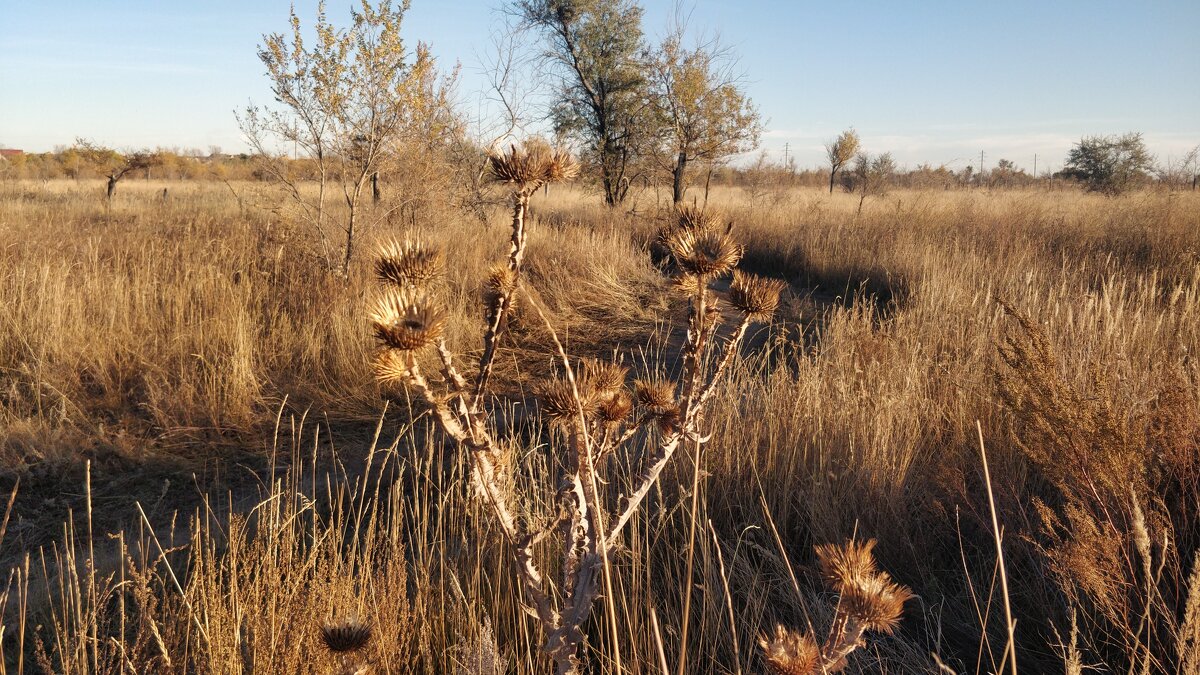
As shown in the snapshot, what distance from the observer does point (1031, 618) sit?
2.47 meters

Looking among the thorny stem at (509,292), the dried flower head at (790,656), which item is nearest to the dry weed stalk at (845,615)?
the dried flower head at (790,656)

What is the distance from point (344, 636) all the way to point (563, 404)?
50cm

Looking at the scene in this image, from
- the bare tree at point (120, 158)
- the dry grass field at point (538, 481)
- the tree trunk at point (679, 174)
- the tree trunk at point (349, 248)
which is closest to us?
the dry grass field at point (538, 481)

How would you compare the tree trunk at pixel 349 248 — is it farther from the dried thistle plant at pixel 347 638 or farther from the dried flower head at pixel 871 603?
the dried flower head at pixel 871 603

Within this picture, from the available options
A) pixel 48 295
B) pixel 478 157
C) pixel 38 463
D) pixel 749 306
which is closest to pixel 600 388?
pixel 749 306

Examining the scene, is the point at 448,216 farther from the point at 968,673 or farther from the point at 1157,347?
the point at 968,673

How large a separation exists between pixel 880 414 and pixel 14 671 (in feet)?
11.3

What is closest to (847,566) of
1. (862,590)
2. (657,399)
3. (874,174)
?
(862,590)

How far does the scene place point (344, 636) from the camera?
1.24m

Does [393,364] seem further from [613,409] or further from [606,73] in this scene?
[606,73]

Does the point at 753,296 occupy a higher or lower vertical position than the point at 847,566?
higher

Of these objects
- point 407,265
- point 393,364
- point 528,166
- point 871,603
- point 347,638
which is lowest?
point 347,638

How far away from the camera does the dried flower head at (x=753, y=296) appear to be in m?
1.36

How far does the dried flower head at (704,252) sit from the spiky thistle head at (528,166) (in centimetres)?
24
